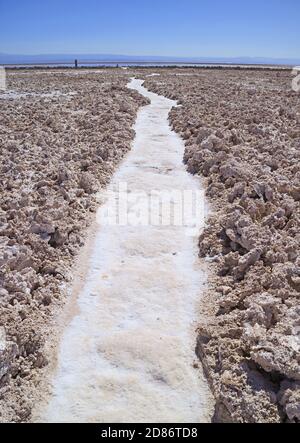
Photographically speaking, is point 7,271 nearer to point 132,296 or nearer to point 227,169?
point 132,296

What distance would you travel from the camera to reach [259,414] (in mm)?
4871

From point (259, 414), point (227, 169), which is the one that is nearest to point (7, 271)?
point (259, 414)

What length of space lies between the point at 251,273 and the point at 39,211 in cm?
453

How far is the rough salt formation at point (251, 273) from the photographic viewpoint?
5117mm

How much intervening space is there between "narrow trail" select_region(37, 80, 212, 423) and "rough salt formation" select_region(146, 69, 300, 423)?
0.34 metres

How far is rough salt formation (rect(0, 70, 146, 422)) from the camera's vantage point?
5.75m
